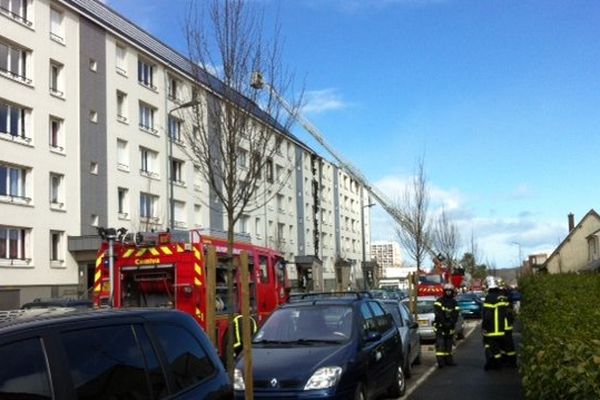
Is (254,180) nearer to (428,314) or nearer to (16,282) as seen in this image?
(428,314)

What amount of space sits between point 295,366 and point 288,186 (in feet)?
180

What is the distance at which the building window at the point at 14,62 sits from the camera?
29422mm

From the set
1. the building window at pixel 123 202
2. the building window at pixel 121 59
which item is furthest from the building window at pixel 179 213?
the building window at pixel 121 59

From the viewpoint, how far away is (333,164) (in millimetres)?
79375

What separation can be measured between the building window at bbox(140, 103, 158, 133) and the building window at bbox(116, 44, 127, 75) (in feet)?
8.32

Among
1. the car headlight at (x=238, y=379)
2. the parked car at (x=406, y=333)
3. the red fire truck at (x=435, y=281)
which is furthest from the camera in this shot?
the red fire truck at (x=435, y=281)

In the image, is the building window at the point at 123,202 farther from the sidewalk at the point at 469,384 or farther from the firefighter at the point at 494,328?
the firefighter at the point at 494,328

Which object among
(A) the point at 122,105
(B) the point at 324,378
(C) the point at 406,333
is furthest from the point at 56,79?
(B) the point at 324,378

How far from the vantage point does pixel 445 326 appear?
14.5 metres

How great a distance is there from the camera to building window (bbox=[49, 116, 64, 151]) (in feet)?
106

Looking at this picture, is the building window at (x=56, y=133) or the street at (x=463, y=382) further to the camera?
the building window at (x=56, y=133)

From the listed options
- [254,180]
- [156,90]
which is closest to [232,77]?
[254,180]

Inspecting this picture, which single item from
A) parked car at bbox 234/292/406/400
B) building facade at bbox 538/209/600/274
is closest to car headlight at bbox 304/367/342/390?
parked car at bbox 234/292/406/400

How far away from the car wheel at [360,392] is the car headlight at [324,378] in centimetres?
48
